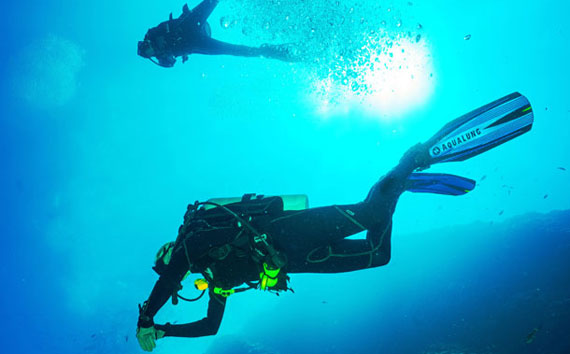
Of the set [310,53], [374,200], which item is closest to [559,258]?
[310,53]

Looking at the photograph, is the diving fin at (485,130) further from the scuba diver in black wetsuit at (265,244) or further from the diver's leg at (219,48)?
the diver's leg at (219,48)

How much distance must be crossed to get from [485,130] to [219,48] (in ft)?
21.5

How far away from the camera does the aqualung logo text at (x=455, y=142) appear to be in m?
4.05

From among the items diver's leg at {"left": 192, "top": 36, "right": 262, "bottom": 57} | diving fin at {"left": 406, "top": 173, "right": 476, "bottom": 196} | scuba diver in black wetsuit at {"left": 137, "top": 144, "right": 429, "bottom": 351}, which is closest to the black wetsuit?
scuba diver in black wetsuit at {"left": 137, "top": 144, "right": 429, "bottom": 351}

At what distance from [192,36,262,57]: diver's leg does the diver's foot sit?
18.7 ft

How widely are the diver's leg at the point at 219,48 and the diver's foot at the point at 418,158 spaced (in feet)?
18.7

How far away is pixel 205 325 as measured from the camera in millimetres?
4031

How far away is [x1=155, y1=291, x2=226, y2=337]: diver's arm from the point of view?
3.82 meters

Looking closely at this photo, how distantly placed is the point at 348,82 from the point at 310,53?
2916 millimetres

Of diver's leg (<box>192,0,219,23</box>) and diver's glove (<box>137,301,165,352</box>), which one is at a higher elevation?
diver's leg (<box>192,0,219,23</box>)

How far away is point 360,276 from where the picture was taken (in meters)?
34.7

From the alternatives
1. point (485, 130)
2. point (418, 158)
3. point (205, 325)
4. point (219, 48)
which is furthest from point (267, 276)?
point (219, 48)

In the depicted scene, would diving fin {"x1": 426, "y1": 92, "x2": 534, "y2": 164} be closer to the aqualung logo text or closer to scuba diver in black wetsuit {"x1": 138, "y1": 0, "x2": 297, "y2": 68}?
the aqualung logo text

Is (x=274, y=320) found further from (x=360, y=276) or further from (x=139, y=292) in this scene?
(x=139, y=292)
